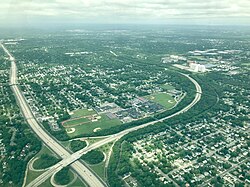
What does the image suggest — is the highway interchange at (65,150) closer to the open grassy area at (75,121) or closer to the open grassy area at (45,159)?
the open grassy area at (45,159)

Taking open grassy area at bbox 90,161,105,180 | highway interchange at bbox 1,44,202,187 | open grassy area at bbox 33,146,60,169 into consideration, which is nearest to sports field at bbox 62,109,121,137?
highway interchange at bbox 1,44,202,187

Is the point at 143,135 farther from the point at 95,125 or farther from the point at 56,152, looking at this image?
the point at 56,152

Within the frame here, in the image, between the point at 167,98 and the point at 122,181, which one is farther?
the point at 167,98

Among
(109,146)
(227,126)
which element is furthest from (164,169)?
(227,126)

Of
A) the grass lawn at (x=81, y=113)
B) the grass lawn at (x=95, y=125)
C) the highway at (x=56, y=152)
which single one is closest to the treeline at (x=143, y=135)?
the highway at (x=56, y=152)

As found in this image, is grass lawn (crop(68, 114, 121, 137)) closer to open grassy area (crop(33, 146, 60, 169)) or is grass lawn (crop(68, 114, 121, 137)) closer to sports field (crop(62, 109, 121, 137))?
sports field (crop(62, 109, 121, 137))

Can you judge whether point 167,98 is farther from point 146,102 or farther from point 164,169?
point 164,169
